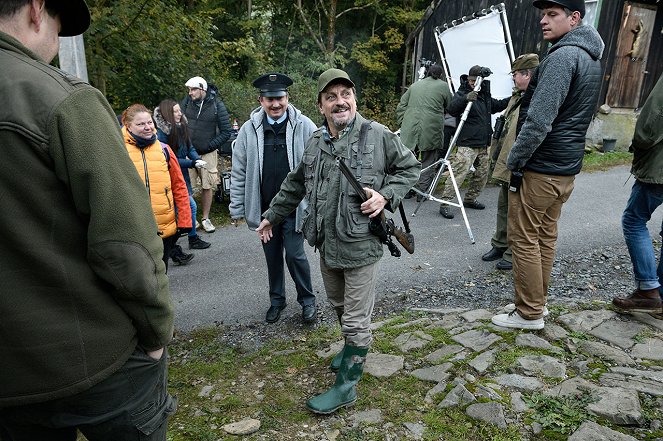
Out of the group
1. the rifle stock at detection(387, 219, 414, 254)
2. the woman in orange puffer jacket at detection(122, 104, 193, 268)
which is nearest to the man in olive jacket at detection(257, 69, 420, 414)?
the rifle stock at detection(387, 219, 414, 254)

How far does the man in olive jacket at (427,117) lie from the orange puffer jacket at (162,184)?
434cm

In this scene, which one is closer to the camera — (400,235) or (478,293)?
(400,235)

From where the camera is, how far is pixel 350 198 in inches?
116

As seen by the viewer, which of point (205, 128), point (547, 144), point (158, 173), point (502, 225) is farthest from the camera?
point (205, 128)

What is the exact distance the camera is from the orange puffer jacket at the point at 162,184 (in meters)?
4.28

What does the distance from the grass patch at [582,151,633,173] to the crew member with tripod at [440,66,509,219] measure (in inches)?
161

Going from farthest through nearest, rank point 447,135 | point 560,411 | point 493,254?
point 447,135 < point 493,254 < point 560,411

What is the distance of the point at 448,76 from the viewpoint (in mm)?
11633

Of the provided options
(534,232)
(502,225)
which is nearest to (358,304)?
(534,232)

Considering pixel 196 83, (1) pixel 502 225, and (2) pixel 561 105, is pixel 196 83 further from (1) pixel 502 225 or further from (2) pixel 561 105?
(2) pixel 561 105

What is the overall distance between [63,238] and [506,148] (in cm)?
509

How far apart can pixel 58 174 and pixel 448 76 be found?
1144 cm

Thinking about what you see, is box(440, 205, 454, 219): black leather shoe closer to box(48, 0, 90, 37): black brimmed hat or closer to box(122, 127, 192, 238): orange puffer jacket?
box(122, 127, 192, 238): orange puffer jacket

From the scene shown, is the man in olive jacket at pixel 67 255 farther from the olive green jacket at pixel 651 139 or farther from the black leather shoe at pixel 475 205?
the black leather shoe at pixel 475 205
